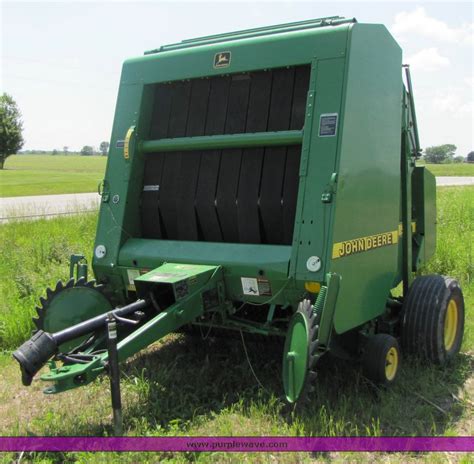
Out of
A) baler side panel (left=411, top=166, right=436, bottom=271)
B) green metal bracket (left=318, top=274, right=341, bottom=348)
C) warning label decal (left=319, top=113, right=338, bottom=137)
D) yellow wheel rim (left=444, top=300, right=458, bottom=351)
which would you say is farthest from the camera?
baler side panel (left=411, top=166, right=436, bottom=271)

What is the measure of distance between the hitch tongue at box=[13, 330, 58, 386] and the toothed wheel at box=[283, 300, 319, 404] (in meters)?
1.34

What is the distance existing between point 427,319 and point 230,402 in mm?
1682

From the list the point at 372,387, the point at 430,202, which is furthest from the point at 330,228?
the point at 430,202

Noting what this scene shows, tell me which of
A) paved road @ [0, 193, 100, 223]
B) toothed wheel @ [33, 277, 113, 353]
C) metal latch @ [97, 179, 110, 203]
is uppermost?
metal latch @ [97, 179, 110, 203]

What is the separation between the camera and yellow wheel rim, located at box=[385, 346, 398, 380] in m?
3.84

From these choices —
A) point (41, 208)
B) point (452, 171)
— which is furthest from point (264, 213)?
point (452, 171)

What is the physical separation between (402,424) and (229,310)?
1360 mm

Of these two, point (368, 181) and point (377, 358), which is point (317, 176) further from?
point (377, 358)

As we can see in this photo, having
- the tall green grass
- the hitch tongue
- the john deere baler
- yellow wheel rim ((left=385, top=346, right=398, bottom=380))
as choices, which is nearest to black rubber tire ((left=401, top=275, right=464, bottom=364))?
the john deere baler

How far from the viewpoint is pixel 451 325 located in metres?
4.75

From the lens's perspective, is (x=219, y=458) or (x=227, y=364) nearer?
(x=219, y=458)

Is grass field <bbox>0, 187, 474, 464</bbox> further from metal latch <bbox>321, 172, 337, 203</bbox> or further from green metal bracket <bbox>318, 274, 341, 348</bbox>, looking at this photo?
metal latch <bbox>321, 172, 337, 203</bbox>

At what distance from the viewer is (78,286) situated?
398cm

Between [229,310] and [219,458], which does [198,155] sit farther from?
[219,458]
